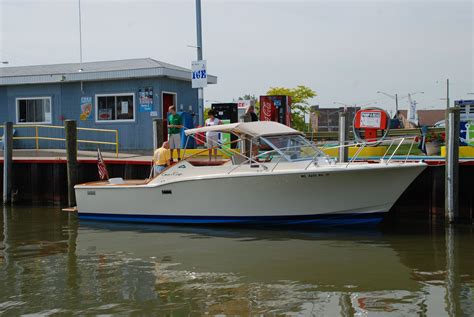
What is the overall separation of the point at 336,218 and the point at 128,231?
14.8ft

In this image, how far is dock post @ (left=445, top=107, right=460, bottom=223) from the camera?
11.9 meters

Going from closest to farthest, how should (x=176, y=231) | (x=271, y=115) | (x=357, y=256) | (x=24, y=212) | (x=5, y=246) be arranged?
(x=357, y=256) < (x=5, y=246) < (x=176, y=231) < (x=24, y=212) < (x=271, y=115)

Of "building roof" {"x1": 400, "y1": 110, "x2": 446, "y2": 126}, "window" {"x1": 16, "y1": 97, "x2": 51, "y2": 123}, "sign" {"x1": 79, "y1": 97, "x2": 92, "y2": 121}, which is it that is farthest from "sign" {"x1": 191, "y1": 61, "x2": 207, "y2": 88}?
"building roof" {"x1": 400, "y1": 110, "x2": 446, "y2": 126}

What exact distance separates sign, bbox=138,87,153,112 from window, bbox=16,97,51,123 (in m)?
3.83

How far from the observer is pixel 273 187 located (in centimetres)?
1180

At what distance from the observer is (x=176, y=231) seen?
41.2ft

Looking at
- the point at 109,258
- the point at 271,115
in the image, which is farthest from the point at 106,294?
the point at 271,115

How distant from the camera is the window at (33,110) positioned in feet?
71.3

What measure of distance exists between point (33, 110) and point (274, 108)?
9.40 meters

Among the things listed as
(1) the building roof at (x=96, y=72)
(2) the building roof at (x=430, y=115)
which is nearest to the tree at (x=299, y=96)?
(1) the building roof at (x=96, y=72)

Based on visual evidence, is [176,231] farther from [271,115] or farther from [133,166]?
[271,115]

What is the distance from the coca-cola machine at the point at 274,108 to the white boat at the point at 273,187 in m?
5.59

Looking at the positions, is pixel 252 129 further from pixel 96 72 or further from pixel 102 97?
pixel 102 97

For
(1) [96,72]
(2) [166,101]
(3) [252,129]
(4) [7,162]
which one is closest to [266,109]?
(2) [166,101]
